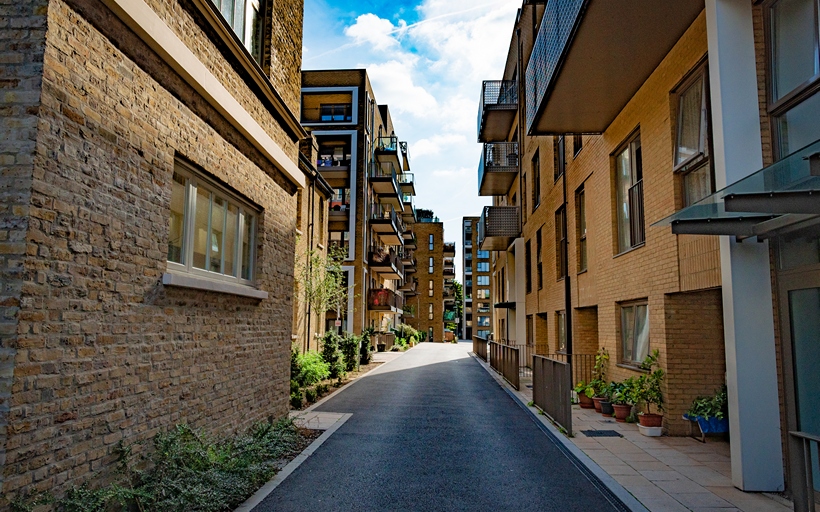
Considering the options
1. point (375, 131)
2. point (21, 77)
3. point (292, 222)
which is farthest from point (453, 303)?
→ point (21, 77)

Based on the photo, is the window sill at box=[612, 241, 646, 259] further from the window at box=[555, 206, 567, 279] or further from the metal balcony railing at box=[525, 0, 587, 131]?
the window at box=[555, 206, 567, 279]

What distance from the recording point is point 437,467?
22.5 ft

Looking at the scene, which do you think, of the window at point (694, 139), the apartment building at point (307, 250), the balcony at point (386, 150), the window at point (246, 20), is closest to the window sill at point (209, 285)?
the window at point (246, 20)

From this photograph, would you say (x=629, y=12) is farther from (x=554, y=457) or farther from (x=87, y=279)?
(x=87, y=279)

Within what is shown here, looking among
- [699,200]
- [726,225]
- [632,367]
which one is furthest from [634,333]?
[699,200]

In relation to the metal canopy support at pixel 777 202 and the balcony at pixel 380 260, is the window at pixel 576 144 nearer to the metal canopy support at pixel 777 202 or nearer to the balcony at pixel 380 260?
the metal canopy support at pixel 777 202

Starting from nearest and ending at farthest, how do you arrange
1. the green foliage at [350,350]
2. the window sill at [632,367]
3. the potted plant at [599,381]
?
the window sill at [632,367]
the potted plant at [599,381]
the green foliage at [350,350]

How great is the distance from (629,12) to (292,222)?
598 cm

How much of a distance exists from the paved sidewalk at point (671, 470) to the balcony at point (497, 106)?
16.2m

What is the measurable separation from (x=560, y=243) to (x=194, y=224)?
479 inches

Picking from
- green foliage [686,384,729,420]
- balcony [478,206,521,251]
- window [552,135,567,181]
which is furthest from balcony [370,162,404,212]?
green foliage [686,384,729,420]

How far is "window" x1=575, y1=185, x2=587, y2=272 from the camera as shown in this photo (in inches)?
552

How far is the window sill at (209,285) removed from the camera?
5363 millimetres

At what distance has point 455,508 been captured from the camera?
5.34 m
